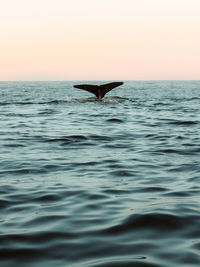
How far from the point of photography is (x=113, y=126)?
16609mm

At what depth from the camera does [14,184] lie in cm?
736

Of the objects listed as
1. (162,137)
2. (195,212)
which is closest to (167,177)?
(195,212)

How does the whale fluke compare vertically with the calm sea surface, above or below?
above

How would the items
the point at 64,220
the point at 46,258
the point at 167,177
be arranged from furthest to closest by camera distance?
the point at 167,177 → the point at 64,220 → the point at 46,258

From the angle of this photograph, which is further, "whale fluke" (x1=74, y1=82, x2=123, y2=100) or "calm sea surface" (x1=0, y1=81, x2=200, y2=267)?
"whale fluke" (x1=74, y1=82, x2=123, y2=100)

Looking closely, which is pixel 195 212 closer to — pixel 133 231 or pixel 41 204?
pixel 133 231

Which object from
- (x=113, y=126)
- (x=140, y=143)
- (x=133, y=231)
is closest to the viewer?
(x=133, y=231)

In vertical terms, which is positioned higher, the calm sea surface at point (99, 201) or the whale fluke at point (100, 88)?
the whale fluke at point (100, 88)

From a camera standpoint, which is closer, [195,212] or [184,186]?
[195,212]

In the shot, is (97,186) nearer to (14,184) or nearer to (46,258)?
(14,184)

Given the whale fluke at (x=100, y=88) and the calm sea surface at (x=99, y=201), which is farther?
the whale fluke at (x=100, y=88)

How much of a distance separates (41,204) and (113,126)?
418 inches

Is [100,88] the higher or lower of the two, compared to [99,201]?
higher

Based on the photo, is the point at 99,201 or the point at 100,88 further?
the point at 100,88
